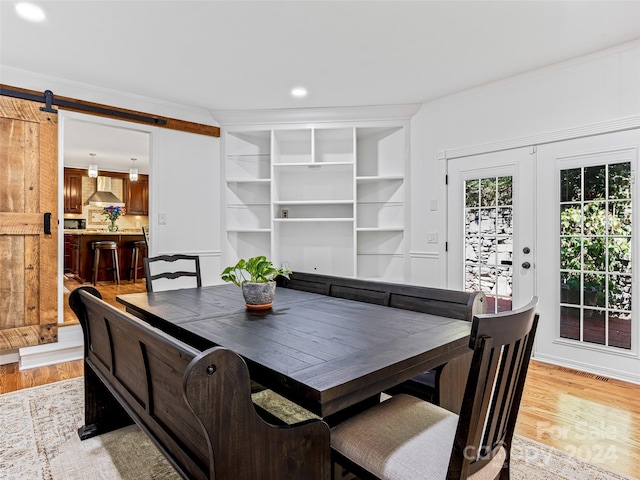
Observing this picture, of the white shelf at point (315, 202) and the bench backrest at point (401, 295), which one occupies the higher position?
the white shelf at point (315, 202)

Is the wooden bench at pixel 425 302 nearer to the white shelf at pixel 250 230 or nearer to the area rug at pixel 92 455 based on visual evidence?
the area rug at pixel 92 455

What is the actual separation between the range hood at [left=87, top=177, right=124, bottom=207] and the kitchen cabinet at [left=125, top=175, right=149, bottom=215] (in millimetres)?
212

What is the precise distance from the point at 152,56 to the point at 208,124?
4.71 feet

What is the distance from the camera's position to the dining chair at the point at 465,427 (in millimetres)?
948

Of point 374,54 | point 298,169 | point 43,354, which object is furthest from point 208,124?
point 43,354

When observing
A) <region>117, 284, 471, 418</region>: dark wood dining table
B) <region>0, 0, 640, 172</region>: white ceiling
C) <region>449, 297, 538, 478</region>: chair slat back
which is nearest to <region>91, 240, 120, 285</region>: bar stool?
<region>0, 0, 640, 172</region>: white ceiling

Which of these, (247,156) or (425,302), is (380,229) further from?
(425,302)

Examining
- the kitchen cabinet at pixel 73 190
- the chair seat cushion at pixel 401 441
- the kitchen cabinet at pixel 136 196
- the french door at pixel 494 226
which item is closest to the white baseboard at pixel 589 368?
the french door at pixel 494 226

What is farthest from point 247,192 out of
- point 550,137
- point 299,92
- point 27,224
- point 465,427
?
point 465,427

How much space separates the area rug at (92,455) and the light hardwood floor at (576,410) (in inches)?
5.6

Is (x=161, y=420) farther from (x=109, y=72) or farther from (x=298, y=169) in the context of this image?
(x=298, y=169)

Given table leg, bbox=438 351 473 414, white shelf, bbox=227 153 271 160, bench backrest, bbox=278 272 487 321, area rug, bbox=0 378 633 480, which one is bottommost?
area rug, bbox=0 378 633 480

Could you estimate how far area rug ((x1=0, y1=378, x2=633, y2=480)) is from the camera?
5.77 feet

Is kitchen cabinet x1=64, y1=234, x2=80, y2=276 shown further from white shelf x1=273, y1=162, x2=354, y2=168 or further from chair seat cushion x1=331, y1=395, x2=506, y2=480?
chair seat cushion x1=331, y1=395, x2=506, y2=480
